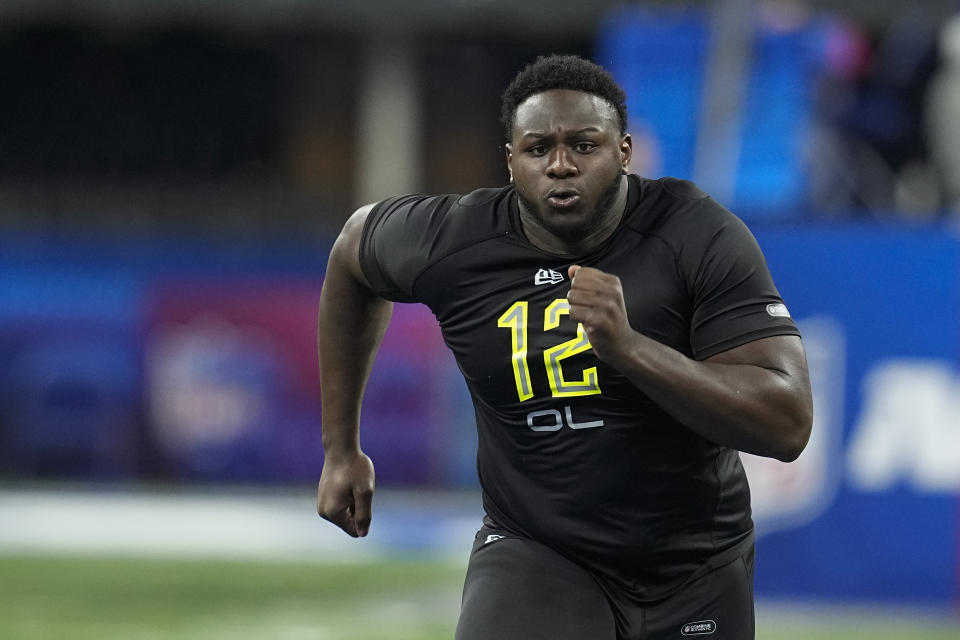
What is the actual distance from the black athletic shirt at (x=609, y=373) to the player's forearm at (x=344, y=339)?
41 centimetres

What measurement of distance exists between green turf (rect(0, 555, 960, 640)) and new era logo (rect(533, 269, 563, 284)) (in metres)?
4.49

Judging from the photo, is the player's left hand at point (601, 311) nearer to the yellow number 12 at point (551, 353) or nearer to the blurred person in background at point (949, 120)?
the yellow number 12 at point (551, 353)

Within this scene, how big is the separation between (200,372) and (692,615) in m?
10.5

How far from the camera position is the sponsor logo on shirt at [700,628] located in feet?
13.2

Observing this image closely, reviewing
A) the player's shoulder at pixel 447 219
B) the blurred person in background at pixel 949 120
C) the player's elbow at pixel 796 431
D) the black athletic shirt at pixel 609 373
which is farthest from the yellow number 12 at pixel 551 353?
the blurred person in background at pixel 949 120

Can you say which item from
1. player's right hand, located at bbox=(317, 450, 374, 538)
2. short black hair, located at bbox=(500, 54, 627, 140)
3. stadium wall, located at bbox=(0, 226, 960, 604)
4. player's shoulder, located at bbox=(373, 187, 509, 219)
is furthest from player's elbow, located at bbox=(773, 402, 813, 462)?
stadium wall, located at bbox=(0, 226, 960, 604)

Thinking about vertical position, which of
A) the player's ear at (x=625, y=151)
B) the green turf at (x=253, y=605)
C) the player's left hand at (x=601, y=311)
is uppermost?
the player's ear at (x=625, y=151)

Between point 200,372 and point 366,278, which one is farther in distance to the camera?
point 200,372

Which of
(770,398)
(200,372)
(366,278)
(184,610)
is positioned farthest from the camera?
(200,372)

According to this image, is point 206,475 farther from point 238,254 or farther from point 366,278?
point 366,278

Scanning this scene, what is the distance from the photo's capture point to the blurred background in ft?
29.4

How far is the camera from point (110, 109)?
891 inches

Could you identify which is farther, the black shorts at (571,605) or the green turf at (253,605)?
the green turf at (253,605)

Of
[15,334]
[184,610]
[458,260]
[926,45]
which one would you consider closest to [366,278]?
[458,260]
